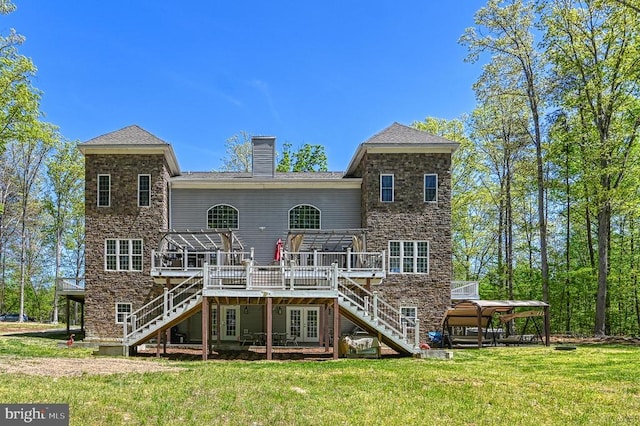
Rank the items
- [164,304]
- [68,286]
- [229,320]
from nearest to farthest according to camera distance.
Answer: [164,304]
[229,320]
[68,286]

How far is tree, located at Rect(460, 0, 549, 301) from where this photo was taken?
86.8 ft

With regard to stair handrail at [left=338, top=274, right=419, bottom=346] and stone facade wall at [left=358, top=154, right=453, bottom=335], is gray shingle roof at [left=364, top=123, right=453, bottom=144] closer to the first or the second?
stone facade wall at [left=358, top=154, right=453, bottom=335]

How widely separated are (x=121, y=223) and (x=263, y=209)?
5.82 m

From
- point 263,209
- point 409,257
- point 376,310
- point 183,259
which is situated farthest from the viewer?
point 263,209

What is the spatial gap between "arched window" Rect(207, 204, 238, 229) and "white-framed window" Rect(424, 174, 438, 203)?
812cm

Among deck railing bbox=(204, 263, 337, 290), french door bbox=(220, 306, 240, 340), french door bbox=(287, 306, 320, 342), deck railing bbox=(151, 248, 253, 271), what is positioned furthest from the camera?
french door bbox=(220, 306, 240, 340)

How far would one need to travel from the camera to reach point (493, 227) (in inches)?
1437

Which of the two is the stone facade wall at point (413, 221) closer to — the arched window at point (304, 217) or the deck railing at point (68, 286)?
the arched window at point (304, 217)

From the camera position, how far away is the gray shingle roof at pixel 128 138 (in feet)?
69.9

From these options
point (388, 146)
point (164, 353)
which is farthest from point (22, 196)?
point (388, 146)

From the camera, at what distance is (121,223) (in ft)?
70.8

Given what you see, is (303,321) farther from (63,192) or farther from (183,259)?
(63,192)

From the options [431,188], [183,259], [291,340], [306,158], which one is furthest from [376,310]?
[306,158]

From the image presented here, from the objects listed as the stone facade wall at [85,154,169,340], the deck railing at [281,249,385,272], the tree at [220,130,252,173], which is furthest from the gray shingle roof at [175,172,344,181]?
the tree at [220,130,252,173]
